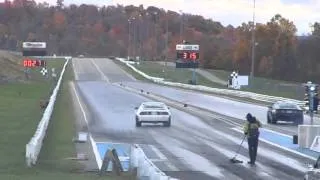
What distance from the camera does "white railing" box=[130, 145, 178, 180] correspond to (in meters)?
14.7

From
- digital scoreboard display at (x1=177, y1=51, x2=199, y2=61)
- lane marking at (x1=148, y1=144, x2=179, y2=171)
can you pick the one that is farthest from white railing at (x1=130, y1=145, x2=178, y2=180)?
digital scoreboard display at (x1=177, y1=51, x2=199, y2=61)

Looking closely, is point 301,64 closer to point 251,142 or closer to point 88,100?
point 88,100

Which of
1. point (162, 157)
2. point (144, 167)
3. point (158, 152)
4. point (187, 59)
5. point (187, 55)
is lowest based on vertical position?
point (158, 152)

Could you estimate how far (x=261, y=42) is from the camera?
153750 millimetres

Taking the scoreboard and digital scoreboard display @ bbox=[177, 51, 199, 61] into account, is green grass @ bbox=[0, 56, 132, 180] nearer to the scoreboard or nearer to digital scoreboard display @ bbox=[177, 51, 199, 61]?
the scoreboard

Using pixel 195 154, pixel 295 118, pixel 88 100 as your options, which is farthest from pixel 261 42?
pixel 195 154

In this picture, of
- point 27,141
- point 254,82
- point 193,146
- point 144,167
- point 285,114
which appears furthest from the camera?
point 254,82

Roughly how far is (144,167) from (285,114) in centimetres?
2744

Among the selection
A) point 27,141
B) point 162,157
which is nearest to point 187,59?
point 27,141

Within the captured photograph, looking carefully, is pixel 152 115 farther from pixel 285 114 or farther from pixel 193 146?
pixel 193 146

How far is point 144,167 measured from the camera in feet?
58.0

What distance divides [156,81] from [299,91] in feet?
149

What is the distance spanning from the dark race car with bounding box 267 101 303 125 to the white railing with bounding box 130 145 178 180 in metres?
23.9

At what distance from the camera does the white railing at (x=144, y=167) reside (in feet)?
48.2
